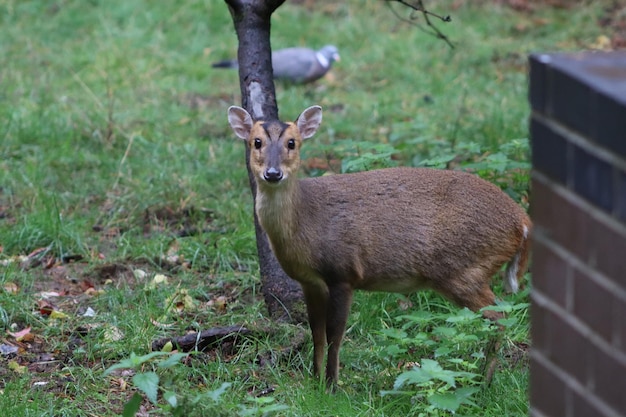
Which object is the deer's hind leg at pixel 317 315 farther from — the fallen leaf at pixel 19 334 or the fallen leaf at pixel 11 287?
the fallen leaf at pixel 11 287

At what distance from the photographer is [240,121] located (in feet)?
16.1

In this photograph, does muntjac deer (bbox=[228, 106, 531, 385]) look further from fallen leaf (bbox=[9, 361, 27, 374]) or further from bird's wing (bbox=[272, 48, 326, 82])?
bird's wing (bbox=[272, 48, 326, 82])

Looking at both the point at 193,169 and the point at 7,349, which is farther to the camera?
the point at 193,169

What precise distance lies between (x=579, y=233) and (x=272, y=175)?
2371mm

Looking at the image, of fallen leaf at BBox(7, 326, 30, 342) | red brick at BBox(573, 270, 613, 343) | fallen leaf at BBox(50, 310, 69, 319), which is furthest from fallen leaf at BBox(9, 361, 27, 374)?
red brick at BBox(573, 270, 613, 343)

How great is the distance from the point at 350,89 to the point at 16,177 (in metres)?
3.55

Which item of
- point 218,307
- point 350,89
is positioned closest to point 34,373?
point 218,307

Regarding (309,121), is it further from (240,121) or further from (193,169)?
(193,169)

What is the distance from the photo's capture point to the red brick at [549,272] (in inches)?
94.1

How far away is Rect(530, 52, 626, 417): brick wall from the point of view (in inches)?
85.1

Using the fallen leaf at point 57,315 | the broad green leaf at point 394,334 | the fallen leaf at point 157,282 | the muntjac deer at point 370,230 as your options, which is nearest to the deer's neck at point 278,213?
the muntjac deer at point 370,230

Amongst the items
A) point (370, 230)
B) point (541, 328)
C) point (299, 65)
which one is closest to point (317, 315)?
point (370, 230)

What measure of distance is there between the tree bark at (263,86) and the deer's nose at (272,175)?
64 centimetres

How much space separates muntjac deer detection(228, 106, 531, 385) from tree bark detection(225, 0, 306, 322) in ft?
1.13
